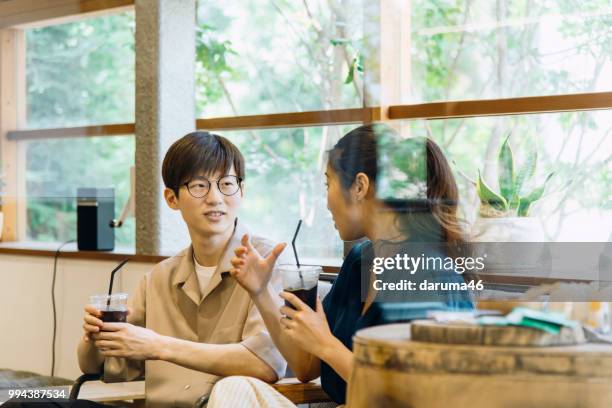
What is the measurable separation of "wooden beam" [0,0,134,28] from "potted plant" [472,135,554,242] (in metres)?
1.49

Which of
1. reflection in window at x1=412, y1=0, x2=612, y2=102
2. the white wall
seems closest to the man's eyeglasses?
reflection in window at x1=412, y1=0, x2=612, y2=102

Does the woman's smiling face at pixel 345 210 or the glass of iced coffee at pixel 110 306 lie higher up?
the woman's smiling face at pixel 345 210

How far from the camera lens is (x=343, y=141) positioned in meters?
1.61

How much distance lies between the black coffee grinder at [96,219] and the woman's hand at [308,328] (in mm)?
1448

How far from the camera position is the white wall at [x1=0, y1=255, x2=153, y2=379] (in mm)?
2842

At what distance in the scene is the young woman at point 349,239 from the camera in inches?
55.3

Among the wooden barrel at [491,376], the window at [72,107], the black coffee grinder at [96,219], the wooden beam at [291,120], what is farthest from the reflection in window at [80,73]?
the wooden barrel at [491,376]

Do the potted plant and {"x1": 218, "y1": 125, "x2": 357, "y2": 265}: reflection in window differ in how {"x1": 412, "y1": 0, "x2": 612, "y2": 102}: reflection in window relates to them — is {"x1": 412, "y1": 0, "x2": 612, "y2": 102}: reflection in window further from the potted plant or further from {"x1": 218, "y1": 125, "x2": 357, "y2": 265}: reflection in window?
{"x1": 218, "y1": 125, "x2": 357, "y2": 265}: reflection in window

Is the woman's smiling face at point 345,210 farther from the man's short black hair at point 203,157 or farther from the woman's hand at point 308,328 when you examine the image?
the man's short black hair at point 203,157

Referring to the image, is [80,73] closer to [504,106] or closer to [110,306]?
[110,306]

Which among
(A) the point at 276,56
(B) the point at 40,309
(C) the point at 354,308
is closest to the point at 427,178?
(C) the point at 354,308

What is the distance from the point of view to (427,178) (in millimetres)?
1492

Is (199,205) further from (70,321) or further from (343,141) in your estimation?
(70,321)

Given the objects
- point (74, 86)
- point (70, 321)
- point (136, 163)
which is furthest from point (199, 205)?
point (74, 86)
